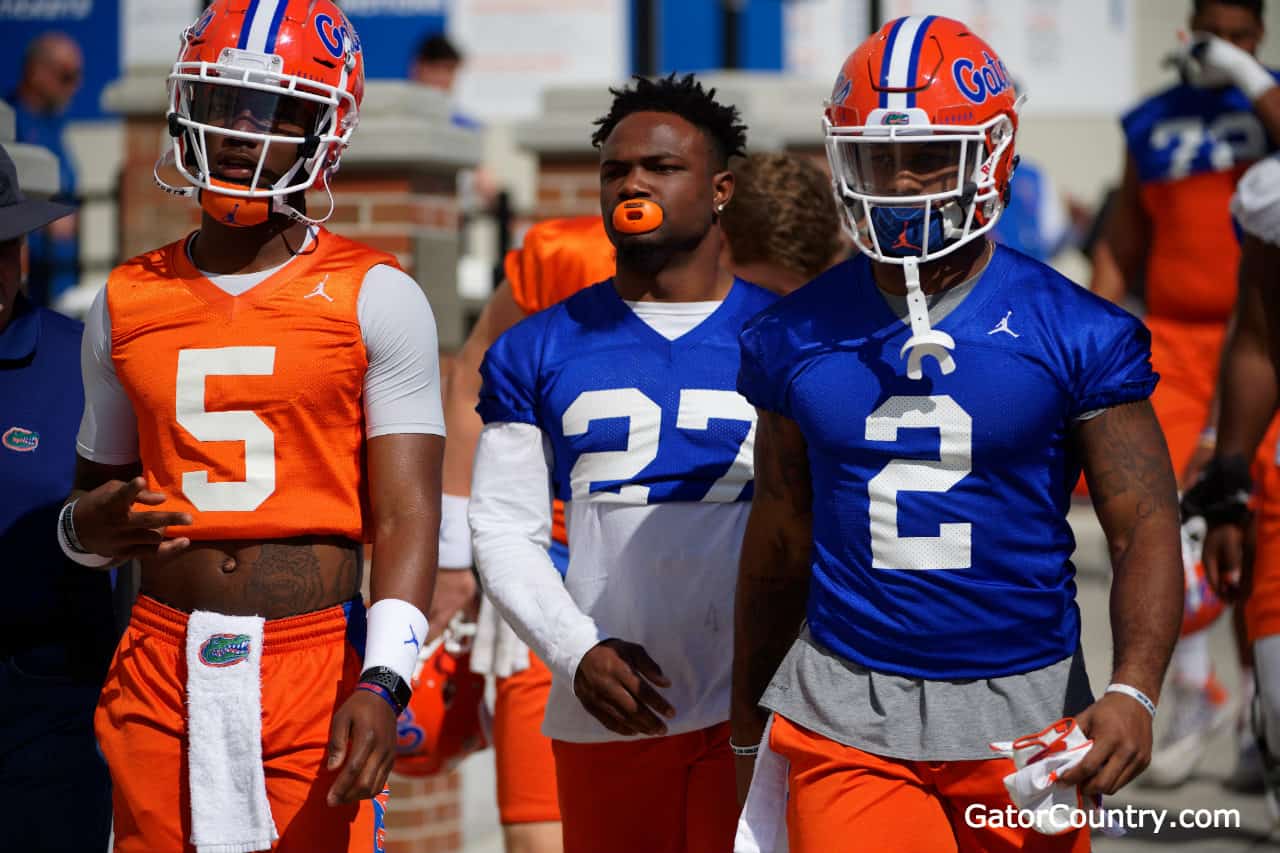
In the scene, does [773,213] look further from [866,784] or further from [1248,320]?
[866,784]

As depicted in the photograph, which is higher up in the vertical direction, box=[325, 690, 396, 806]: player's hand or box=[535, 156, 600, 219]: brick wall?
box=[535, 156, 600, 219]: brick wall

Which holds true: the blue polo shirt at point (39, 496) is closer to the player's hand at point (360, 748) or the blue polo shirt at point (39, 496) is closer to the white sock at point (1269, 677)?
the player's hand at point (360, 748)

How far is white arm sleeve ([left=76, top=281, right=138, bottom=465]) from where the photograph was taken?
3.70 metres

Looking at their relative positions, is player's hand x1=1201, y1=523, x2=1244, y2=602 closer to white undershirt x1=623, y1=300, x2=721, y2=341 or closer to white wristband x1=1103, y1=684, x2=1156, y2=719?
white undershirt x1=623, y1=300, x2=721, y2=341

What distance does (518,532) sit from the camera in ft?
13.9

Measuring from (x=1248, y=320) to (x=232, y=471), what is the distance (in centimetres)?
288

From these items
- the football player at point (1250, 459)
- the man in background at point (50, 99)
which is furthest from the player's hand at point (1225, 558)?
the man in background at point (50, 99)

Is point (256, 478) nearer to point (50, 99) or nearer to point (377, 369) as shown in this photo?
point (377, 369)

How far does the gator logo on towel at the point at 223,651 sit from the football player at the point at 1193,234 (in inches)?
174

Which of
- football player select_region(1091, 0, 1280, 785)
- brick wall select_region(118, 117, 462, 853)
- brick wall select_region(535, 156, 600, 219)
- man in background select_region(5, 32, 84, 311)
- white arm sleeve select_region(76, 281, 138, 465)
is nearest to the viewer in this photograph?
white arm sleeve select_region(76, 281, 138, 465)

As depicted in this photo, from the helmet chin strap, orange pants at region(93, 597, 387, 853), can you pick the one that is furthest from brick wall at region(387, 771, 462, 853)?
the helmet chin strap

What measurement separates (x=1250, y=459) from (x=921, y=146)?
196 cm

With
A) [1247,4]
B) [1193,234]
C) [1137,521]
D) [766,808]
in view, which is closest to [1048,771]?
[1137,521]

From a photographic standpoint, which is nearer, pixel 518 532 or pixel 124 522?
pixel 124 522
